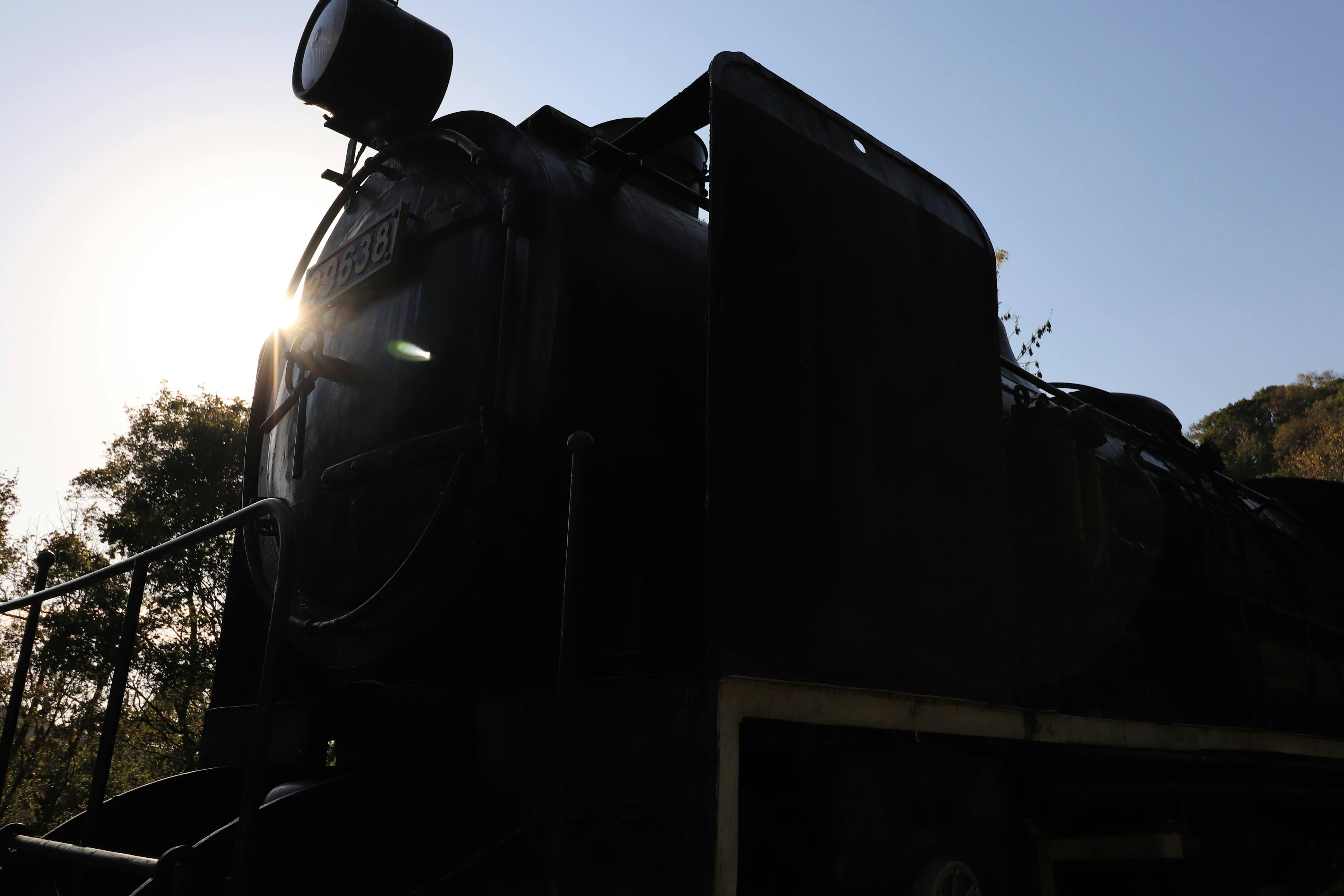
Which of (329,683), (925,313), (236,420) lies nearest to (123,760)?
(236,420)

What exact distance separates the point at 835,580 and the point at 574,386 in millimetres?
747

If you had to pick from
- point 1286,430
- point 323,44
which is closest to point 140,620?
point 323,44

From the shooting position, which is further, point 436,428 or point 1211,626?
point 1211,626

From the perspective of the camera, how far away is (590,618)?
2494 mm

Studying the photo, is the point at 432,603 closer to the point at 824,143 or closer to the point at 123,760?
the point at 824,143

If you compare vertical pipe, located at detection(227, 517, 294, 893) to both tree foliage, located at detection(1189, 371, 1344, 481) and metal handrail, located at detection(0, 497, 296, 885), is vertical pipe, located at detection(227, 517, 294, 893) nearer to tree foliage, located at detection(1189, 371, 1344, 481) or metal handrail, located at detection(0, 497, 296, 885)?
metal handrail, located at detection(0, 497, 296, 885)

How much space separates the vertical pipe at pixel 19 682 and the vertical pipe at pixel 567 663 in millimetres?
1353

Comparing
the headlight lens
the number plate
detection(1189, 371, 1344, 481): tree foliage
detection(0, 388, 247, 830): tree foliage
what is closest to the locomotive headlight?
the headlight lens

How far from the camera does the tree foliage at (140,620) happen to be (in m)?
15.7

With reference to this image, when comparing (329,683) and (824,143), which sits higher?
(824,143)

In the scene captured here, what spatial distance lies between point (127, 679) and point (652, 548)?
1187 millimetres

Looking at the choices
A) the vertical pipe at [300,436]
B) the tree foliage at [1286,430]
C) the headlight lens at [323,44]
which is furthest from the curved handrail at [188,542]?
the tree foliage at [1286,430]

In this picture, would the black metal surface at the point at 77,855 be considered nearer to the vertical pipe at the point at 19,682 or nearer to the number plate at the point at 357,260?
the vertical pipe at the point at 19,682

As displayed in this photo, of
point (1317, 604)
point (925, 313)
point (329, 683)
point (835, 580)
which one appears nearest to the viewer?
point (835, 580)
